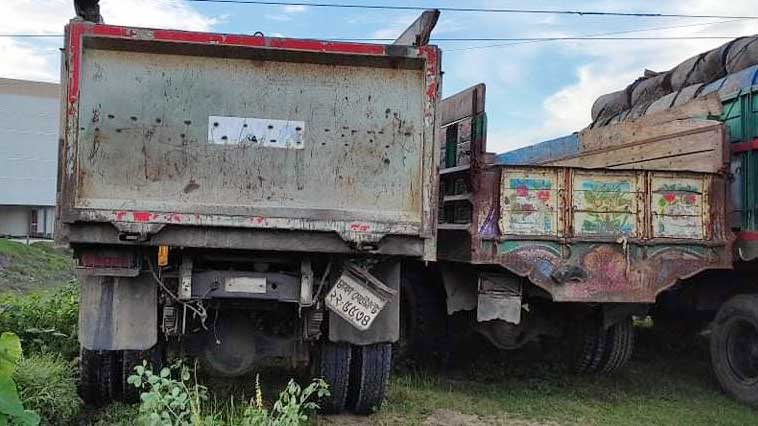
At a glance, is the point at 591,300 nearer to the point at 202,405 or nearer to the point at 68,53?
the point at 202,405

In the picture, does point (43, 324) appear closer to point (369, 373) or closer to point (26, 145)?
point (369, 373)

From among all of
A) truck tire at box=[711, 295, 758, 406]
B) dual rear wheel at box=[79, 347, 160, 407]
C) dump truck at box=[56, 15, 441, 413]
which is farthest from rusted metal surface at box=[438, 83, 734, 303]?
dual rear wheel at box=[79, 347, 160, 407]

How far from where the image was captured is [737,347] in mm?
6934

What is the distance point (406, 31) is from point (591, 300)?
2432 millimetres

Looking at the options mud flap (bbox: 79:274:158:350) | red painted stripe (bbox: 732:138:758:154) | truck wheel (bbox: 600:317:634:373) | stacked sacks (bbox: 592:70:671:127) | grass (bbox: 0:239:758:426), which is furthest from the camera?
stacked sacks (bbox: 592:70:671:127)

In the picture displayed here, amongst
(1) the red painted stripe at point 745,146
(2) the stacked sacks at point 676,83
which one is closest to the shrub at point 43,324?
(1) the red painted stripe at point 745,146

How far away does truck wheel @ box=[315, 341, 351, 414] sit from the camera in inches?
227

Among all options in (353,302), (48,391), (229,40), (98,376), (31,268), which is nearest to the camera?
(229,40)

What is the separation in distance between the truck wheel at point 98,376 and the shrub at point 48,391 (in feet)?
0.40

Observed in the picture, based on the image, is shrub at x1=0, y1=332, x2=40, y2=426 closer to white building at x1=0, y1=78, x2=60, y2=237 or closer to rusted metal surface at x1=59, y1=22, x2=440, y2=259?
rusted metal surface at x1=59, y1=22, x2=440, y2=259

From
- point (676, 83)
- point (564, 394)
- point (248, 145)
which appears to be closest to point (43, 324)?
point (248, 145)

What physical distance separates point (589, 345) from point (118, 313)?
13.7 feet

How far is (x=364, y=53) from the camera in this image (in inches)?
199

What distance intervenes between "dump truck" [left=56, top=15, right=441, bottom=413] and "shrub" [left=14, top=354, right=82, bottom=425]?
0.35m
